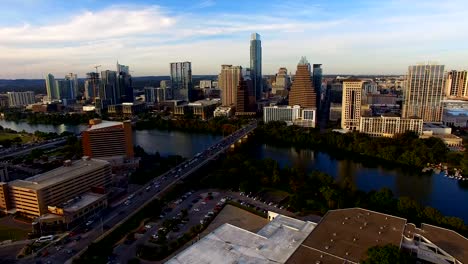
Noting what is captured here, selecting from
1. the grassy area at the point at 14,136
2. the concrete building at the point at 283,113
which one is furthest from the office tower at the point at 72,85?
the concrete building at the point at 283,113

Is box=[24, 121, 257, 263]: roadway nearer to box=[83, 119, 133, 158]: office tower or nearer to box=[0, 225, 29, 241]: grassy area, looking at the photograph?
box=[0, 225, 29, 241]: grassy area

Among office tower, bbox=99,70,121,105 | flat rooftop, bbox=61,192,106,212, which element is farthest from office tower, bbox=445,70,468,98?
flat rooftop, bbox=61,192,106,212

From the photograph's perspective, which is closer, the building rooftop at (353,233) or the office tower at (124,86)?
the building rooftop at (353,233)

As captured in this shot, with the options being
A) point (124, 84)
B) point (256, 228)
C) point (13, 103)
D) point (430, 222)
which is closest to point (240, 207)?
point (256, 228)

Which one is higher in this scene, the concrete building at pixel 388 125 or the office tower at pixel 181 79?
the office tower at pixel 181 79

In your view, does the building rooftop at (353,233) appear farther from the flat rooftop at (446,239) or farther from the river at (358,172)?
the river at (358,172)

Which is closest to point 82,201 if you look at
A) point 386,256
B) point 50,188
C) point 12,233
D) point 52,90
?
point 50,188

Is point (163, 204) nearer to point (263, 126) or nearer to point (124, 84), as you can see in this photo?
point (263, 126)
